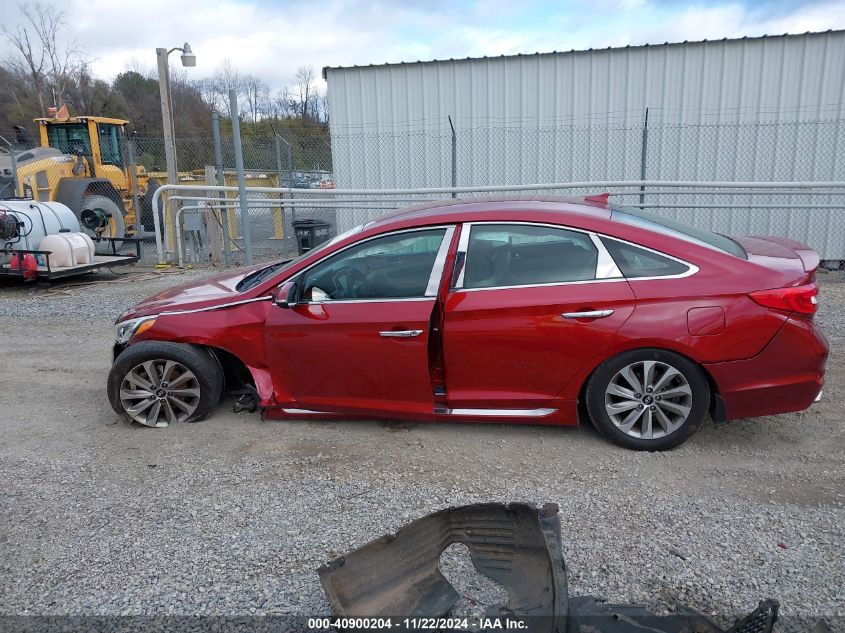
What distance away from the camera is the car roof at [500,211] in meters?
4.18

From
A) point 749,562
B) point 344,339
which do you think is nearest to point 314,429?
point 344,339

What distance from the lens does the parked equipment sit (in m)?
9.80

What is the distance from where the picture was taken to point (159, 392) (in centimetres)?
461

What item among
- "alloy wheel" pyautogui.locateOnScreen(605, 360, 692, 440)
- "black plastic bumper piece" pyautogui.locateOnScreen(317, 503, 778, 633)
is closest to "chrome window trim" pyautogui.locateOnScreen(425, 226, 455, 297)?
"alloy wheel" pyautogui.locateOnScreen(605, 360, 692, 440)

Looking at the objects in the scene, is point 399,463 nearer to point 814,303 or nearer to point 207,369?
point 207,369

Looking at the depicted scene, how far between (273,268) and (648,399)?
9.69 ft

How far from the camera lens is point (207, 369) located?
4.51 metres

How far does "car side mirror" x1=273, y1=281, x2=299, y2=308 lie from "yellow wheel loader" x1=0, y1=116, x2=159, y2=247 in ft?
34.6

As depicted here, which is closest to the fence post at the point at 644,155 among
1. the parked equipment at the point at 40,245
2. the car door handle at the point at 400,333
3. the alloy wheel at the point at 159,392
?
the car door handle at the point at 400,333

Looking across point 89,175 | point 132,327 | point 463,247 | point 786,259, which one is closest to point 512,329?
point 463,247

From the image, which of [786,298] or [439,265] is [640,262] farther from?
[439,265]

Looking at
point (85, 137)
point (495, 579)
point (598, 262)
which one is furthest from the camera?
point (85, 137)

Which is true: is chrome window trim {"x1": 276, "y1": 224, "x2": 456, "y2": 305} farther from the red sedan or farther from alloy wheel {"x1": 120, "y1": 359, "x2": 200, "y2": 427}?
alloy wheel {"x1": 120, "y1": 359, "x2": 200, "y2": 427}

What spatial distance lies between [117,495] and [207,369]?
104 centimetres
